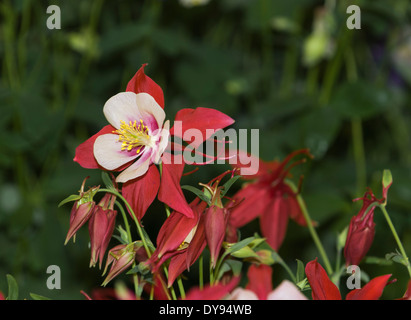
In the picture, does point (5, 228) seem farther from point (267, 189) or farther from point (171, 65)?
point (267, 189)

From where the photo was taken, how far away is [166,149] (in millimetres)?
344

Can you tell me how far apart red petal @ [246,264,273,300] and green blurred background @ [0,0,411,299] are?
326 millimetres

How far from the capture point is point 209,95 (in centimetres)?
91

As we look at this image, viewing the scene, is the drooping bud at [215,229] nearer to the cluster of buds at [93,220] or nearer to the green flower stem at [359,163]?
the cluster of buds at [93,220]

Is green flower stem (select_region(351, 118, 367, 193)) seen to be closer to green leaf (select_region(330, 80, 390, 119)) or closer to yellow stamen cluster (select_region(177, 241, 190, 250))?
green leaf (select_region(330, 80, 390, 119))

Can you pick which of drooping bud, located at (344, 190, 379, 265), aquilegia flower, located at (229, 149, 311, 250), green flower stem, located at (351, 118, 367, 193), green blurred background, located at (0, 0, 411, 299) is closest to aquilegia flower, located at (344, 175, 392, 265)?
drooping bud, located at (344, 190, 379, 265)

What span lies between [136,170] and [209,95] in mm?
598

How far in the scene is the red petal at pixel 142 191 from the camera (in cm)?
Result: 33

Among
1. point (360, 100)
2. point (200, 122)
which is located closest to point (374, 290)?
point (200, 122)

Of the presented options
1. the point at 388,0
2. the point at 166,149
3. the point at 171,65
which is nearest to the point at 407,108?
the point at 388,0

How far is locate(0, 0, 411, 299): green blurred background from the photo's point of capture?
0.78 metres
